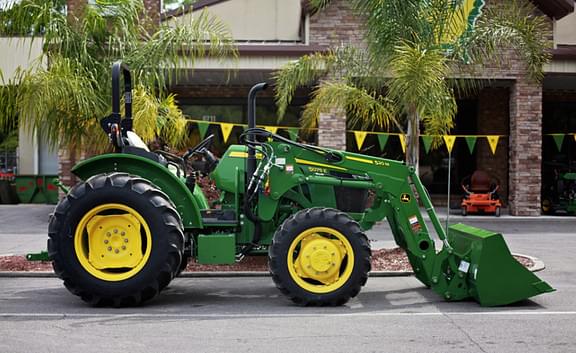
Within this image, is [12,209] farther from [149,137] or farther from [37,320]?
[37,320]

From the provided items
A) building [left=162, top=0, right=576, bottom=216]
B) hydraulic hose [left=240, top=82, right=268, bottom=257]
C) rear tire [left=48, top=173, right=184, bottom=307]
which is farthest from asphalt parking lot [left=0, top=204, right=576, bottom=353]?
building [left=162, top=0, right=576, bottom=216]

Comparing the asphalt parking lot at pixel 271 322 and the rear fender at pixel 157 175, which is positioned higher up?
the rear fender at pixel 157 175

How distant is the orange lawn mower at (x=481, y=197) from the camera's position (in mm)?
21188

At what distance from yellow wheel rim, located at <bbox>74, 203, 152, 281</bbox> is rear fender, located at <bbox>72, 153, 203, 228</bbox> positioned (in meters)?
0.52

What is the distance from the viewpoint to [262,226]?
8.79 meters

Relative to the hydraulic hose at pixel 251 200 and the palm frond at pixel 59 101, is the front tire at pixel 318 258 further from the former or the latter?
the palm frond at pixel 59 101

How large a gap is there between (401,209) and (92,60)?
18.6ft

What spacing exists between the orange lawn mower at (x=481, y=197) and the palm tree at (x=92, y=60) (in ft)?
36.8

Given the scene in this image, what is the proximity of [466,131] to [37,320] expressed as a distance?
1904cm

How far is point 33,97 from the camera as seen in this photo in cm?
1065

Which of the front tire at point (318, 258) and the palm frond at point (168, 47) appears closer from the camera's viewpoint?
the front tire at point (318, 258)

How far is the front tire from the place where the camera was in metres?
8.08

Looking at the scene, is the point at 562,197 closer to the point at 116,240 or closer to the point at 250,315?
the point at 250,315

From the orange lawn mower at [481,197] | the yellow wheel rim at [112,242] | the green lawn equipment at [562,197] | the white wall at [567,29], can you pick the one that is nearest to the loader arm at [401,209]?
the yellow wheel rim at [112,242]
